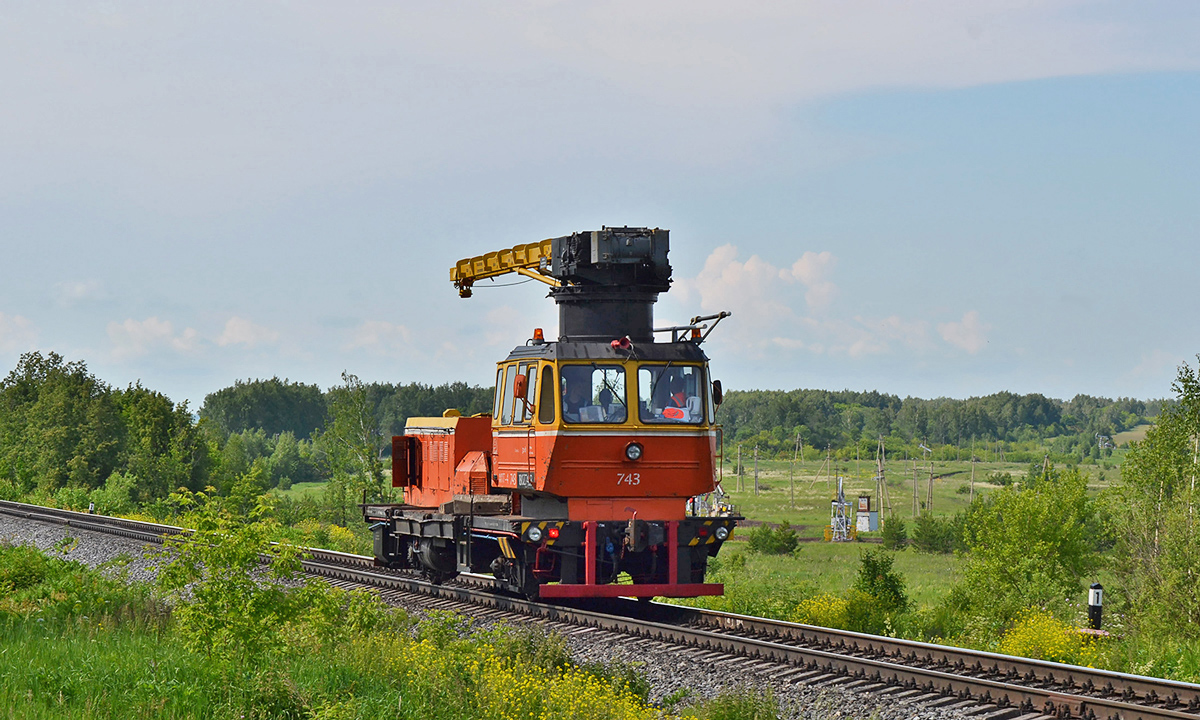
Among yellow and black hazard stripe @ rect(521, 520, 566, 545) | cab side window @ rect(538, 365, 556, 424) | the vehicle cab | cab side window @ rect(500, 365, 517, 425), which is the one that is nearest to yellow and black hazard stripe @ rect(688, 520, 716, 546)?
the vehicle cab

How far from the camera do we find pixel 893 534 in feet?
222

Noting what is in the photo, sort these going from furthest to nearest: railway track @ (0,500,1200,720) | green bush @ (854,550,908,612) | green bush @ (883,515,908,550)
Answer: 1. green bush @ (883,515,908,550)
2. green bush @ (854,550,908,612)
3. railway track @ (0,500,1200,720)

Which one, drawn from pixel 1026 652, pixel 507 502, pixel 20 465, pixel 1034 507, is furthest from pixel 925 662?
pixel 20 465

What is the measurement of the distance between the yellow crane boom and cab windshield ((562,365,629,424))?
1.93 m

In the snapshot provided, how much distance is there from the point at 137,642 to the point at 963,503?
95.1 meters

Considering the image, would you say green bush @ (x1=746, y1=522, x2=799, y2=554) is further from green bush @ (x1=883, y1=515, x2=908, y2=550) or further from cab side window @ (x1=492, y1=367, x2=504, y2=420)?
cab side window @ (x1=492, y1=367, x2=504, y2=420)

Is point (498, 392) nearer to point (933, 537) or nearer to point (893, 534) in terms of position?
point (933, 537)

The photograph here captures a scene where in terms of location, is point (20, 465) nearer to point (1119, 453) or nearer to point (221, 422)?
point (221, 422)

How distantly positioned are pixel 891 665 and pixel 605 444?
19.3 feet

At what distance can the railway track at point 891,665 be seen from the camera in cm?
1037

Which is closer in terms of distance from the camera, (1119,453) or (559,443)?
(559,443)

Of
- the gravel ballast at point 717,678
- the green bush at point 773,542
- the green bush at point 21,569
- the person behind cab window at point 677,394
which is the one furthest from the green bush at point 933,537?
the green bush at point 21,569

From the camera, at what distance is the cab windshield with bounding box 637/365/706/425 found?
16844mm

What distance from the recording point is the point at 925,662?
41.2ft
